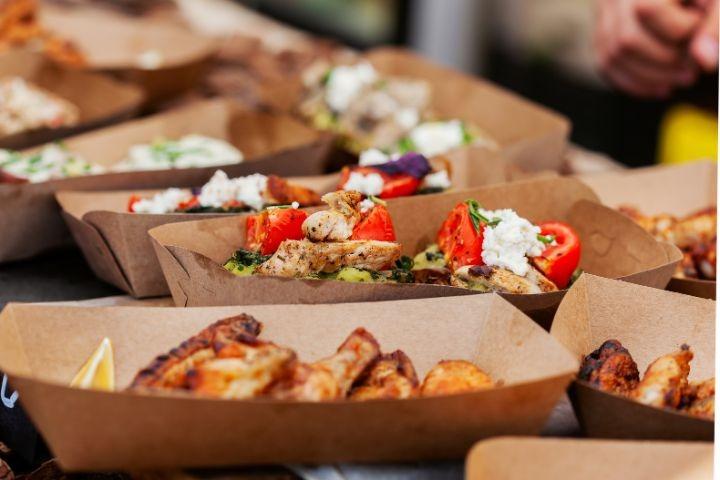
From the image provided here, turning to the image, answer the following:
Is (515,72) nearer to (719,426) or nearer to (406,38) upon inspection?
(406,38)

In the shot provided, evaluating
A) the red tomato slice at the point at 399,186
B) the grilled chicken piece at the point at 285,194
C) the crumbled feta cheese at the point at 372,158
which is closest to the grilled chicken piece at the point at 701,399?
the red tomato slice at the point at 399,186

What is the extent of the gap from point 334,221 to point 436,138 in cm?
152

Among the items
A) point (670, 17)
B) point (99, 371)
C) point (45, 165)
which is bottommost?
point (99, 371)

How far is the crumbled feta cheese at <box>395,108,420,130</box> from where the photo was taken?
3654mm

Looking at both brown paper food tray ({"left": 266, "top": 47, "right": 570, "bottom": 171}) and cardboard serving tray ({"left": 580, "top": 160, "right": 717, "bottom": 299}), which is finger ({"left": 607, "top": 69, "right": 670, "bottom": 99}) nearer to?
brown paper food tray ({"left": 266, "top": 47, "right": 570, "bottom": 171})

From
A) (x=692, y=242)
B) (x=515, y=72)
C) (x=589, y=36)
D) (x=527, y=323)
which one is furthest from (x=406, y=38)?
(x=527, y=323)

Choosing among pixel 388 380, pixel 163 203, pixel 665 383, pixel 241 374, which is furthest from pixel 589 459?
pixel 163 203

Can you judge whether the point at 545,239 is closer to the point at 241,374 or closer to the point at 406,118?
the point at 241,374

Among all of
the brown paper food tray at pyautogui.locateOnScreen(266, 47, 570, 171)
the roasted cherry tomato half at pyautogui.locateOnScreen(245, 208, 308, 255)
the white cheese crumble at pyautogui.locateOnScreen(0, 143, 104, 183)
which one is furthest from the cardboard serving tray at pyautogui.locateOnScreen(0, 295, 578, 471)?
the brown paper food tray at pyautogui.locateOnScreen(266, 47, 570, 171)

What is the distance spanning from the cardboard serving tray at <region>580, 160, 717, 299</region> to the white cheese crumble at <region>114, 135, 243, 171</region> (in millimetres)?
1219

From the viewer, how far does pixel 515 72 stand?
623 cm

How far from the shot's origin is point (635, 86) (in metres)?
4.12

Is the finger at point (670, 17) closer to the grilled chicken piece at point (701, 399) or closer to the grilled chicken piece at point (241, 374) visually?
the grilled chicken piece at point (701, 399)

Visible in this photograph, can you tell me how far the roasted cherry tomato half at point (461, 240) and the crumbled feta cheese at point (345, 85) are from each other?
5.36 feet
